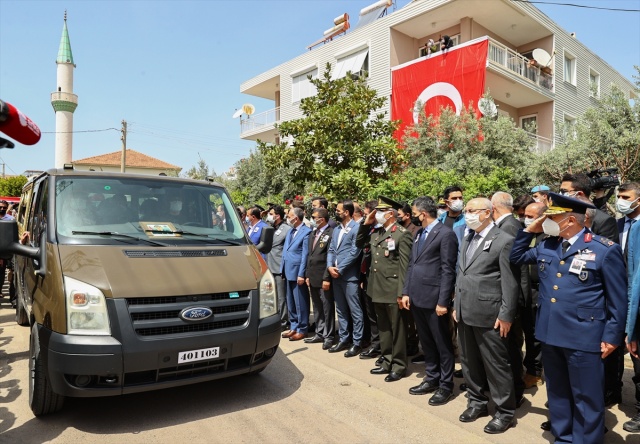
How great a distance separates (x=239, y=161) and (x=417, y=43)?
12.4 metres

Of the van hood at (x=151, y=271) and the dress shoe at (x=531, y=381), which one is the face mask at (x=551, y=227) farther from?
the van hood at (x=151, y=271)

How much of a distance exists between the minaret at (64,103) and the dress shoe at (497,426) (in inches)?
1886

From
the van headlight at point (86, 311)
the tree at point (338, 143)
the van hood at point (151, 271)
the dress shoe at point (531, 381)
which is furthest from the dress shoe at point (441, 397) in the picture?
the tree at point (338, 143)

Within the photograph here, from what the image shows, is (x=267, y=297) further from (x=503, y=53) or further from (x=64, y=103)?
(x=64, y=103)

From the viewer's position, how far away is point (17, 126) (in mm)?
2973

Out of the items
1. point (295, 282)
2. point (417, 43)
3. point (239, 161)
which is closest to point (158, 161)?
point (239, 161)

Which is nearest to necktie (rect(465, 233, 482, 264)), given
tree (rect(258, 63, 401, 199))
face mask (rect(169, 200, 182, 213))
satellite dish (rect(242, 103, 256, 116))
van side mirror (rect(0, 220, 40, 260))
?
face mask (rect(169, 200, 182, 213))

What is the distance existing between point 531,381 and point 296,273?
359 centimetres

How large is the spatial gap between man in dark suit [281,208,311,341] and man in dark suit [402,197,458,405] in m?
2.45

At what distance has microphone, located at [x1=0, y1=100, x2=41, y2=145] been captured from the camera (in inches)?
113

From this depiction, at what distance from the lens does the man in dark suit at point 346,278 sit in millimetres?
6160

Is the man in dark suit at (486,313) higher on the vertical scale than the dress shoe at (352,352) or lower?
higher

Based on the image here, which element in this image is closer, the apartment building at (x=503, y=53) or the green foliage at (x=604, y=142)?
the green foliage at (x=604, y=142)

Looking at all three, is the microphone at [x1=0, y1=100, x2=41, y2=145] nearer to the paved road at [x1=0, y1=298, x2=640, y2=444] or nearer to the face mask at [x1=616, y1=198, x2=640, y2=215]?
the paved road at [x1=0, y1=298, x2=640, y2=444]
